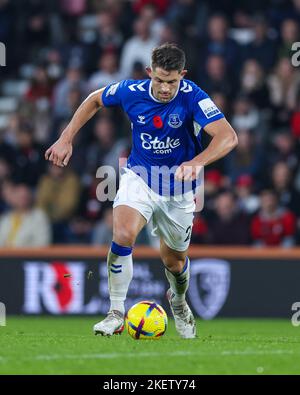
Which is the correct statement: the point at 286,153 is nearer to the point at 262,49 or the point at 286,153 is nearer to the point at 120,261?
the point at 262,49

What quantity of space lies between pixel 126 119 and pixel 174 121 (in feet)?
25.2

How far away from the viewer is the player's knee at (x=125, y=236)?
9.12 meters

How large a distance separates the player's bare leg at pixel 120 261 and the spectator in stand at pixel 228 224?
6.25 meters

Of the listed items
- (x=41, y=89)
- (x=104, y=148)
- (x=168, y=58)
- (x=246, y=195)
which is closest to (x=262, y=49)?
(x=246, y=195)

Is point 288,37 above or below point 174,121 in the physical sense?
above

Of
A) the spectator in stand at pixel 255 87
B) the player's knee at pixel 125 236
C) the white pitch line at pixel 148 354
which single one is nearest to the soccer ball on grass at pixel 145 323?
the player's knee at pixel 125 236

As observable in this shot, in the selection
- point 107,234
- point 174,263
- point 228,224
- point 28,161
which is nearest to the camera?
point 174,263

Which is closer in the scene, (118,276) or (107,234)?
(118,276)

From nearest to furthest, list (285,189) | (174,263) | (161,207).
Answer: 1. (161,207)
2. (174,263)
3. (285,189)

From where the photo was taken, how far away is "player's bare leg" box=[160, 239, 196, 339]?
32.3ft

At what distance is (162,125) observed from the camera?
9.37 metres

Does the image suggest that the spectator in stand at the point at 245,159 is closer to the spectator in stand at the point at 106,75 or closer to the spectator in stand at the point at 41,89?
the spectator in stand at the point at 106,75

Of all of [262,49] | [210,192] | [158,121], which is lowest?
[210,192]

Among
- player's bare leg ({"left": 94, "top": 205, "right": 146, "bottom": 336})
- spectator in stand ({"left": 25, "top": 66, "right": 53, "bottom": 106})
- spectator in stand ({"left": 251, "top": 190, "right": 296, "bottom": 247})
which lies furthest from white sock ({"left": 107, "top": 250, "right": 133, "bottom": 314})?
spectator in stand ({"left": 25, "top": 66, "right": 53, "bottom": 106})
